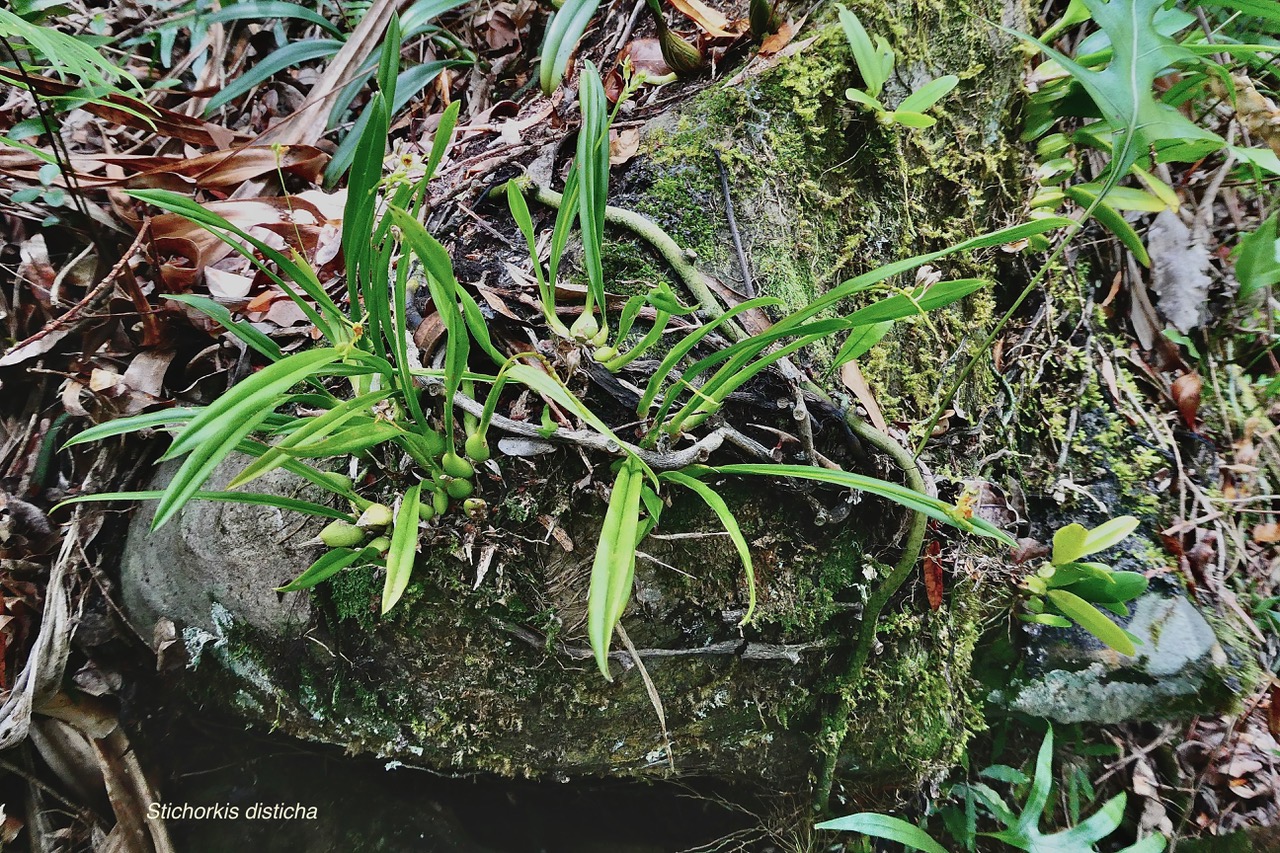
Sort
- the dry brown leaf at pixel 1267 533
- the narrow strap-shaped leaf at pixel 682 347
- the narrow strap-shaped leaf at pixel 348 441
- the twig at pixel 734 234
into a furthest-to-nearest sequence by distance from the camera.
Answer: the dry brown leaf at pixel 1267 533 → the twig at pixel 734 234 → the narrow strap-shaped leaf at pixel 682 347 → the narrow strap-shaped leaf at pixel 348 441

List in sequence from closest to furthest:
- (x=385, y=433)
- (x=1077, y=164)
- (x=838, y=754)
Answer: (x=385, y=433) → (x=838, y=754) → (x=1077, y=164)

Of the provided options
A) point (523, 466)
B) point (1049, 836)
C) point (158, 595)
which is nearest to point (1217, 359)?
point (1049, 836)

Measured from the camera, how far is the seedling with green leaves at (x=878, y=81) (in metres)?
1.05

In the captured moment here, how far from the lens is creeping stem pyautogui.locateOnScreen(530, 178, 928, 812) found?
0.99m

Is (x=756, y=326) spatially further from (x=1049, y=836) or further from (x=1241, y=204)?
(x=1241, y=204)

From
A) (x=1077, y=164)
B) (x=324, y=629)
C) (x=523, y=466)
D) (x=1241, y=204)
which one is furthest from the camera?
(x=1241, y=204)

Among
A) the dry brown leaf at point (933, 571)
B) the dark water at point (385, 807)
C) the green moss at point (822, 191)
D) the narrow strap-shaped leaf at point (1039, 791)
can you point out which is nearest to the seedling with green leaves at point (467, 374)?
the green moss at point (822, 191)

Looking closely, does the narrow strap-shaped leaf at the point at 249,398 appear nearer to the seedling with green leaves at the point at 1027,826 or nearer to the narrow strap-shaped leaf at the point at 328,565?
the narrow strap-shaped leaf at the point at 328,565

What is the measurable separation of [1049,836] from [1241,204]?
5.21 feet

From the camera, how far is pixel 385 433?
2.64 feet

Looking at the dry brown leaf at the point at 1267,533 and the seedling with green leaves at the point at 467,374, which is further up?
the seedling with green leaves at the point at 467,374

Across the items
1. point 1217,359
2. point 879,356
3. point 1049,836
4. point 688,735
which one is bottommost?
point 1049,836

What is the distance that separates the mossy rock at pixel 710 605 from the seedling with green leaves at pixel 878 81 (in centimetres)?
6

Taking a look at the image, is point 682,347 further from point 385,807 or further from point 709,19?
point 385,807
